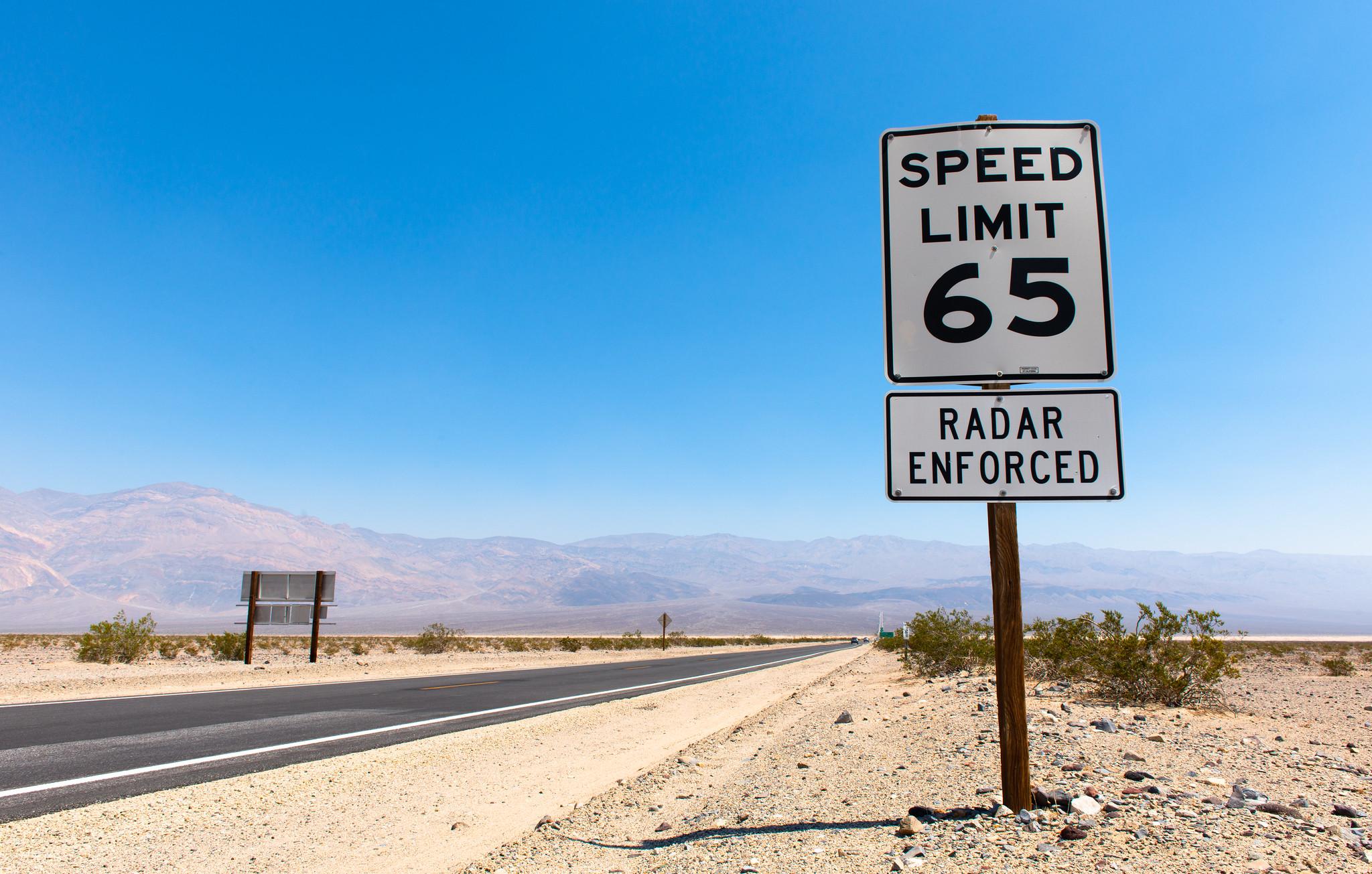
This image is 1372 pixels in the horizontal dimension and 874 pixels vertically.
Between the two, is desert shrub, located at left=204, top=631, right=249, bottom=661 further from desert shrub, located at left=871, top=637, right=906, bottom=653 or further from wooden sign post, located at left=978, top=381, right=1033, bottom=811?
wooden sign post, located at left=978, top=381, right=1033, bottom=811

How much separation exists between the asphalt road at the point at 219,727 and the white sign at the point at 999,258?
752 cm

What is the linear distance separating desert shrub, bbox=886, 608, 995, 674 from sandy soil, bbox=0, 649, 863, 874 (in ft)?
36.2

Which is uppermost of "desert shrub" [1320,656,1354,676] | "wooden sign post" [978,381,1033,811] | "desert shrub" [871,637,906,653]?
"wooden sign post" [978,381,1033,811]

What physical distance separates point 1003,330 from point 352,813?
6108mm

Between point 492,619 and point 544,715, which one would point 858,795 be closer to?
point 544,715

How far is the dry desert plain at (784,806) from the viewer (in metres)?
3.56

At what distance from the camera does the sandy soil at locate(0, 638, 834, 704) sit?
630 inches

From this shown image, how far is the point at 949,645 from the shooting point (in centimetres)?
1903

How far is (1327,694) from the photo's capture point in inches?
628

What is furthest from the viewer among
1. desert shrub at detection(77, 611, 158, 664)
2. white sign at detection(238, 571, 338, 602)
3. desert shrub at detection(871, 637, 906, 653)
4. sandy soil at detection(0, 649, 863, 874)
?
desert shrub at detection(871, 637, 906, 653)

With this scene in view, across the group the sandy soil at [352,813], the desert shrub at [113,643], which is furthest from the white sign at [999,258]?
the desert shrub at [113,643]

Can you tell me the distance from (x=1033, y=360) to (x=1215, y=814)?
8.22 ft

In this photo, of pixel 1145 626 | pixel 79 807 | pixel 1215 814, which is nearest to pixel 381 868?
pixel 79 807

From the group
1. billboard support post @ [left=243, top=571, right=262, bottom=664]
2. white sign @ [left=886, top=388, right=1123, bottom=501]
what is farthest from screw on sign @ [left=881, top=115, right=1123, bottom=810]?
billboard support post @ [left=243, top=571, right=262, bottom=664]
